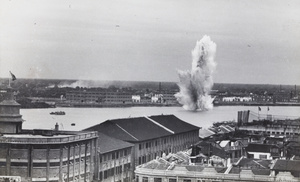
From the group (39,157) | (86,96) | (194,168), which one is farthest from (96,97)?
(194,168)

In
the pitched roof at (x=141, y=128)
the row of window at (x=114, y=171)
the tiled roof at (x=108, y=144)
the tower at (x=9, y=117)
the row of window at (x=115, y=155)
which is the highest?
the tower at (x=9, y=117)

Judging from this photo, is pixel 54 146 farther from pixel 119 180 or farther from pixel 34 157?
pixel 119 180

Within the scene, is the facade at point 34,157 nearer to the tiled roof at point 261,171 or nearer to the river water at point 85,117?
the tiled roof at point 261,171

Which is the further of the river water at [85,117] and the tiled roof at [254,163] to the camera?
the river water at [85,117]

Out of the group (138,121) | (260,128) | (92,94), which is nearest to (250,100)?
(92,94)

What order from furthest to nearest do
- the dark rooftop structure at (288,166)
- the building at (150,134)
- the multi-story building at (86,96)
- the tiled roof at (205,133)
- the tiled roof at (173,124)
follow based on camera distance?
1. the multi-story building at (86,96)
2. the tiled roof at (205,133)
3. the tiled roof at (173,124)
4. the building at (150,134)
5. the dark rooftop structure at (288,166)

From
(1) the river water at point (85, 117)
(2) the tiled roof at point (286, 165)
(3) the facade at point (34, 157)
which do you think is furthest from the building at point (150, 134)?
(1) the river water at point (85, 117)

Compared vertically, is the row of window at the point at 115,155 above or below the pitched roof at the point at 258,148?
below
